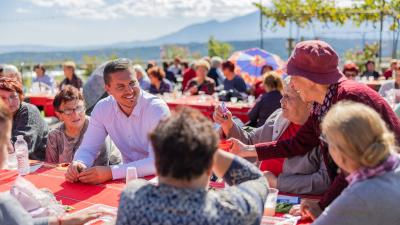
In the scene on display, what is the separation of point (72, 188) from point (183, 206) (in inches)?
60.7

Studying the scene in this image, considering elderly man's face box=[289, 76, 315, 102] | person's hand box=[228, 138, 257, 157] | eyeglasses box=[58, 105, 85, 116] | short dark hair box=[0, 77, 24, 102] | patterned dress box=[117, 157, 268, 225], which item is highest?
elderly man's face box=[289, 76, 315, 102]

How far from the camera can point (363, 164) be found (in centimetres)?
171

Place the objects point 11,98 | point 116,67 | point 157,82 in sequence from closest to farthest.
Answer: point 116,67 < point 11,98 < point 157,82

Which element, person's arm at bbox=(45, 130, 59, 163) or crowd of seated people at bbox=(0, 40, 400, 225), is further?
person's arm at bbox=(45, 130, 59, 163)

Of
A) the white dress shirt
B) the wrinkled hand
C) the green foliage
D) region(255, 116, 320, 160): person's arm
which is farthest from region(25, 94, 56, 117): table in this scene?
the green foliage

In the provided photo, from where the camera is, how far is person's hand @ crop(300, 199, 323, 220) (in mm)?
2121

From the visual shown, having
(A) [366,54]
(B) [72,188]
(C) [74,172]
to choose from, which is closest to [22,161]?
(C) [74,172]

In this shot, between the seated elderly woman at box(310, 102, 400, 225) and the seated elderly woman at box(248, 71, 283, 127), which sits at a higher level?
the seated elderly woman at box(310, 102, 400, 225)

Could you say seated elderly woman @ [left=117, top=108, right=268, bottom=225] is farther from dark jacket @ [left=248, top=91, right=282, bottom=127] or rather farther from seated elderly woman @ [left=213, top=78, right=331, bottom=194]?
dark jacket @ [left=248, top=91, right=282, bottom=127]

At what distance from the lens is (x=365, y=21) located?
15.2m

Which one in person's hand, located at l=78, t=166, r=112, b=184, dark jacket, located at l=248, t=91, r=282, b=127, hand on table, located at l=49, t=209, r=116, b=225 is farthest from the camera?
dark jacket, located at l=248, t=91, r=282, b=127

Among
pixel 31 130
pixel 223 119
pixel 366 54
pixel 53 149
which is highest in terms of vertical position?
pixel 223 119

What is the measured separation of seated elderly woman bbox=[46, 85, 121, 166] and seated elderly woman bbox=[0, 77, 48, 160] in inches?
8.9

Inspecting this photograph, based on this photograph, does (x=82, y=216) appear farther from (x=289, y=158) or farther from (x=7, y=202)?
(x=289, y=158)
